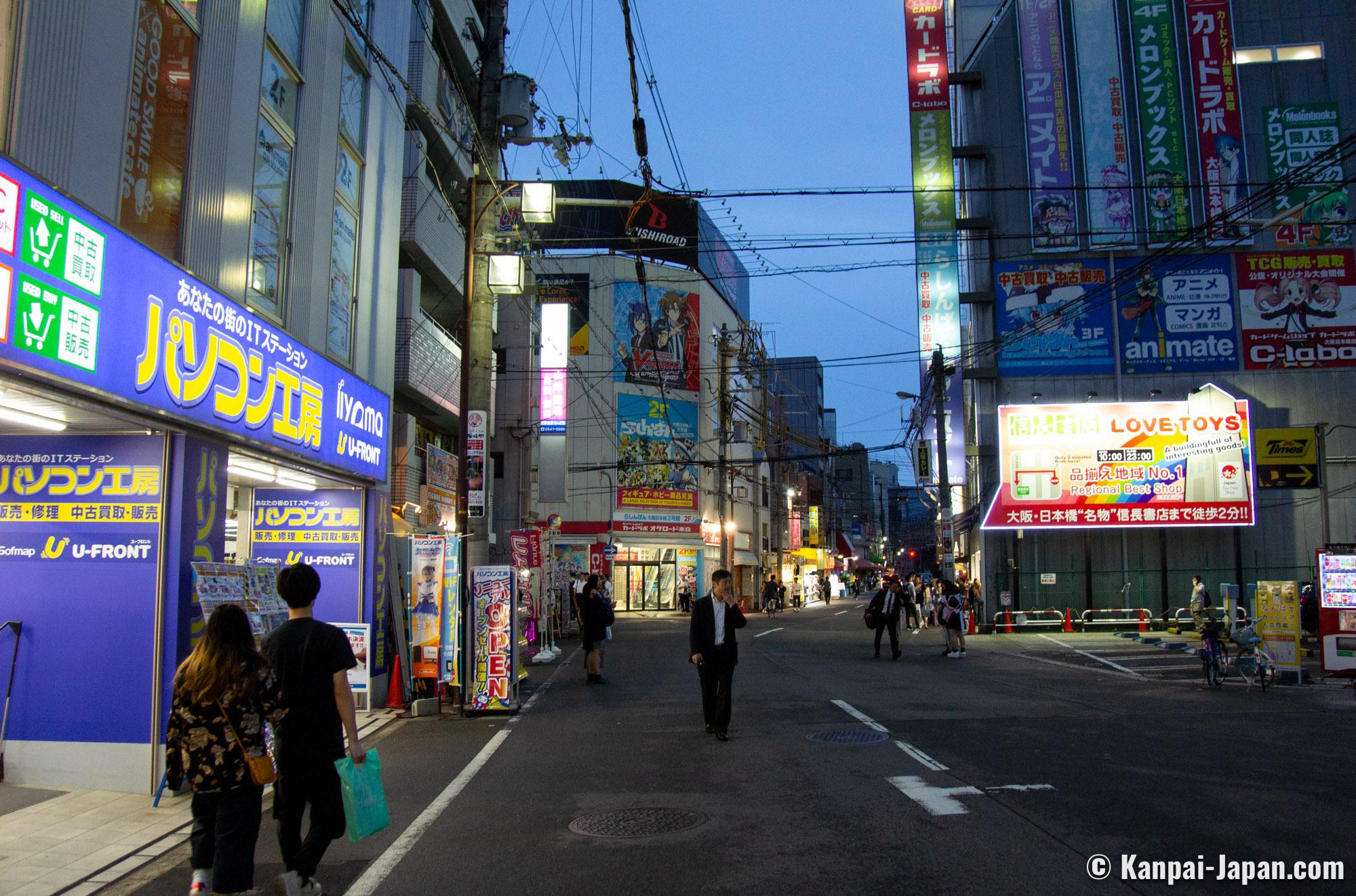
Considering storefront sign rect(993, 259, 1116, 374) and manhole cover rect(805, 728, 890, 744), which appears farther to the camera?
storefront sign rect(993, 259, 1116, 374)

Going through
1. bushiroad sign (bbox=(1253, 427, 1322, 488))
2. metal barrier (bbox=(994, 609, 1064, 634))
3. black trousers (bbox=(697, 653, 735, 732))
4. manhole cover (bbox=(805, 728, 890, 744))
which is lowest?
metal barrier (bbox=(994, 609, 1064, 634))

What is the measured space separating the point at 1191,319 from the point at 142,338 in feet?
113

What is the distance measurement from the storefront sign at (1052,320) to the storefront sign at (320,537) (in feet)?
86.9

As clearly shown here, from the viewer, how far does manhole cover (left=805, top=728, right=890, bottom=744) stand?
9.47 m

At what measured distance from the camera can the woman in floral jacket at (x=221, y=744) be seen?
4.70 m

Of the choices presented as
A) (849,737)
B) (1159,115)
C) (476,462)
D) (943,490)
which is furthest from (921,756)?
(1159,115)

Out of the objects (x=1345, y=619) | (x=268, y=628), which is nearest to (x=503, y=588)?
(x=268, y=628)

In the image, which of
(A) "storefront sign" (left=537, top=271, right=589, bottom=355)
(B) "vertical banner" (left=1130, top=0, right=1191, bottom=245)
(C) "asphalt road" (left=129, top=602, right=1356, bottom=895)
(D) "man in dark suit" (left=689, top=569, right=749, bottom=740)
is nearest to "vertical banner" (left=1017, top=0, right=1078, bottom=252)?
(B) "vertical banner" (left=1130, top=0, right=1191, bottom=245)

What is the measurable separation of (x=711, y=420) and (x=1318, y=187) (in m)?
29.2

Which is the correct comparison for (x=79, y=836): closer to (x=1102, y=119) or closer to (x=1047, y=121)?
(x=1047, y=121)

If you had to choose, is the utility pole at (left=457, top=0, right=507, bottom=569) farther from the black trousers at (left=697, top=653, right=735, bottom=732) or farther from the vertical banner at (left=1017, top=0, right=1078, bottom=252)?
the vertical banner at (left=1017, top=0, right=1078, bottom=252)

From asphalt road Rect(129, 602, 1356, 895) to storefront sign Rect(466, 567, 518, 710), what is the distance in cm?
54

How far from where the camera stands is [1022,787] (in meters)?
7.19

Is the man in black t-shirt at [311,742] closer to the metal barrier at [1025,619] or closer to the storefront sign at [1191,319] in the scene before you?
the metal barrier at [1025,619]
